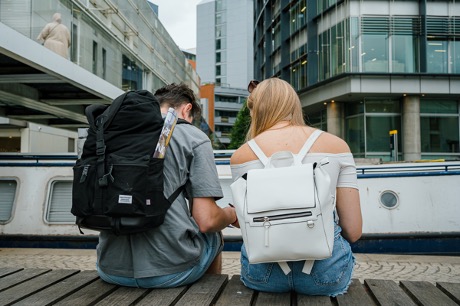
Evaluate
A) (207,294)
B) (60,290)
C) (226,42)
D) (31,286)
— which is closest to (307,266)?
(207,294)

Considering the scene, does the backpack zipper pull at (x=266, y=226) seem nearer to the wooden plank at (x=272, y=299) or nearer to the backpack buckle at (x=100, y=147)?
the wooden plank at (x=272, y=299)

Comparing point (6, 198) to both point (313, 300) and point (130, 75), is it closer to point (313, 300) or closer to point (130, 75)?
point (313, 300)

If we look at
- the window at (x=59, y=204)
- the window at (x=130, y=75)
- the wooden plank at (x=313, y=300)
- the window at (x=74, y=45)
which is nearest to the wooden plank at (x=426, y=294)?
the wooden plank at (x=313, y=300)

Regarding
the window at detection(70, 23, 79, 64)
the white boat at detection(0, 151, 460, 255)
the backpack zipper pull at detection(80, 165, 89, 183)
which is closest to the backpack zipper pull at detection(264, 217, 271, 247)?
the backpack zipper pull at detection(80, 165, 89, 183)

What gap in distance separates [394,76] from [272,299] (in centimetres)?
2320

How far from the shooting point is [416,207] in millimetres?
6504

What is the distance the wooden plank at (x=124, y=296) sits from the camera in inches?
75.0

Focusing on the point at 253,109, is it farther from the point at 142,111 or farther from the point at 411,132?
the point at 411,132

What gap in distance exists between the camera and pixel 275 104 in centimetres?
219

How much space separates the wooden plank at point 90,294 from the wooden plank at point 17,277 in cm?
38

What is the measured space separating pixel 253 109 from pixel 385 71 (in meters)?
22.8

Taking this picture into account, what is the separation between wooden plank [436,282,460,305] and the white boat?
4.47 m

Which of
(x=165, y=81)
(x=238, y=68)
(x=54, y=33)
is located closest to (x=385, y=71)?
(x=165, y=81)

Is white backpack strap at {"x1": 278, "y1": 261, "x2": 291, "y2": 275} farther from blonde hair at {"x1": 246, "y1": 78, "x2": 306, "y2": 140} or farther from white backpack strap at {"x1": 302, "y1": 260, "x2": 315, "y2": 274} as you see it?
blonde hair at {"x1": 246, "y1": 78, "x2": 306, "y2": 140}
